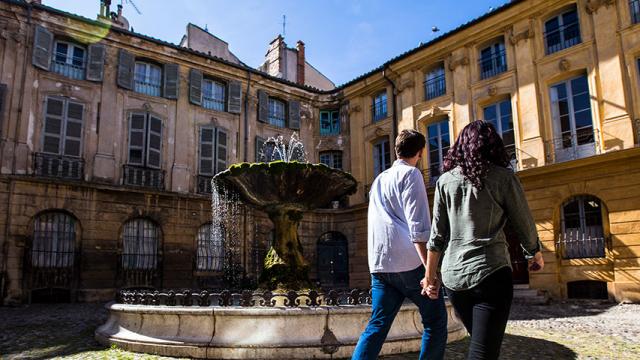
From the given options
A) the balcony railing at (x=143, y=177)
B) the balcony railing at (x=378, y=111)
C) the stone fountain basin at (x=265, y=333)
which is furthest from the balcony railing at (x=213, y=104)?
the stone fountain basin at (x=265, y=333)

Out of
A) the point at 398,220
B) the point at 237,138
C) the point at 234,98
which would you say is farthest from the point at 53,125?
the point at 398,220

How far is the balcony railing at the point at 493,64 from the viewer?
1703cm

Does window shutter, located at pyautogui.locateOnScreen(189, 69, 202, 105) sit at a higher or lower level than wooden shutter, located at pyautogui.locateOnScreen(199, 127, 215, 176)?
higher

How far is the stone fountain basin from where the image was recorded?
524cm

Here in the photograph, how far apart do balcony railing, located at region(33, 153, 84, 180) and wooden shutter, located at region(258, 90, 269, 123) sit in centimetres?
762

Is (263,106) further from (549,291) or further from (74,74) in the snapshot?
(549,291)

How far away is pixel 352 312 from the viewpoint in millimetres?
5504

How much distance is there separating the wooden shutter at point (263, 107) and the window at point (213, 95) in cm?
156

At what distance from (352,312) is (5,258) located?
13.0m

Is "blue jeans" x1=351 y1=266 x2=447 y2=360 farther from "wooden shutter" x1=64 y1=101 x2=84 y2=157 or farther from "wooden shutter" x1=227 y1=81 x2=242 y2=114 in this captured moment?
"wooden shutter" x1=227 y1=81 x2=242 y2=114

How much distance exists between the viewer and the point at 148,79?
727 inches

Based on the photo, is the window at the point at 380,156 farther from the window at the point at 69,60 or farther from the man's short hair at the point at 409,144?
the man's short hair at the point at 409,144

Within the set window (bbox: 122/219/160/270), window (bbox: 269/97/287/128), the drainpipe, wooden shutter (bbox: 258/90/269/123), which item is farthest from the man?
window (bbox: 269/97/287/128)

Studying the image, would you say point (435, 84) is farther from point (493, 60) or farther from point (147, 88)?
point (147, 88)
